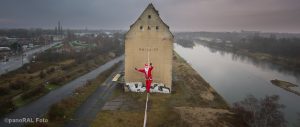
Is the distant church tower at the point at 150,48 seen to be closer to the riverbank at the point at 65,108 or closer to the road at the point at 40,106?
the riverbank at the point at 65,108

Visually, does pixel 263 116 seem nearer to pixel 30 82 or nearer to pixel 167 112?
pixel 167 112

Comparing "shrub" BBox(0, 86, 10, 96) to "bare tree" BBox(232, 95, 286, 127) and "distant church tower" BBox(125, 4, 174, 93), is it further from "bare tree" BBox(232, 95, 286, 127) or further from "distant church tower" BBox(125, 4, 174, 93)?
"bare tree" BBox(232, 95, 286, 127)

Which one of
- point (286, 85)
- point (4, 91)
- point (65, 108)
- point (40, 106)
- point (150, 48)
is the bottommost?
point (286, 85)

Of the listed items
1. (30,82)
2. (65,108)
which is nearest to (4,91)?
(30,82)

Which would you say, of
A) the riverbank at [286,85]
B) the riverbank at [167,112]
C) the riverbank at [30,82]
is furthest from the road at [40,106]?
the riverbank at [286,85]

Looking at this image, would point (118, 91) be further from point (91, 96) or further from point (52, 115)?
point (52, 115)

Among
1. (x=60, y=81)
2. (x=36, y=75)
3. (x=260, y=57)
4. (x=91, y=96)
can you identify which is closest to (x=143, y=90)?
(x=91, y=96)

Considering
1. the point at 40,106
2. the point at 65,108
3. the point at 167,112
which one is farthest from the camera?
the point at 40,106

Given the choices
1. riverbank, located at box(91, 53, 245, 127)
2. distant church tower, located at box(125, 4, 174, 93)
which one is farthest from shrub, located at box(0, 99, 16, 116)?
distant church tower, located at box(125, 4, 174, 93)
